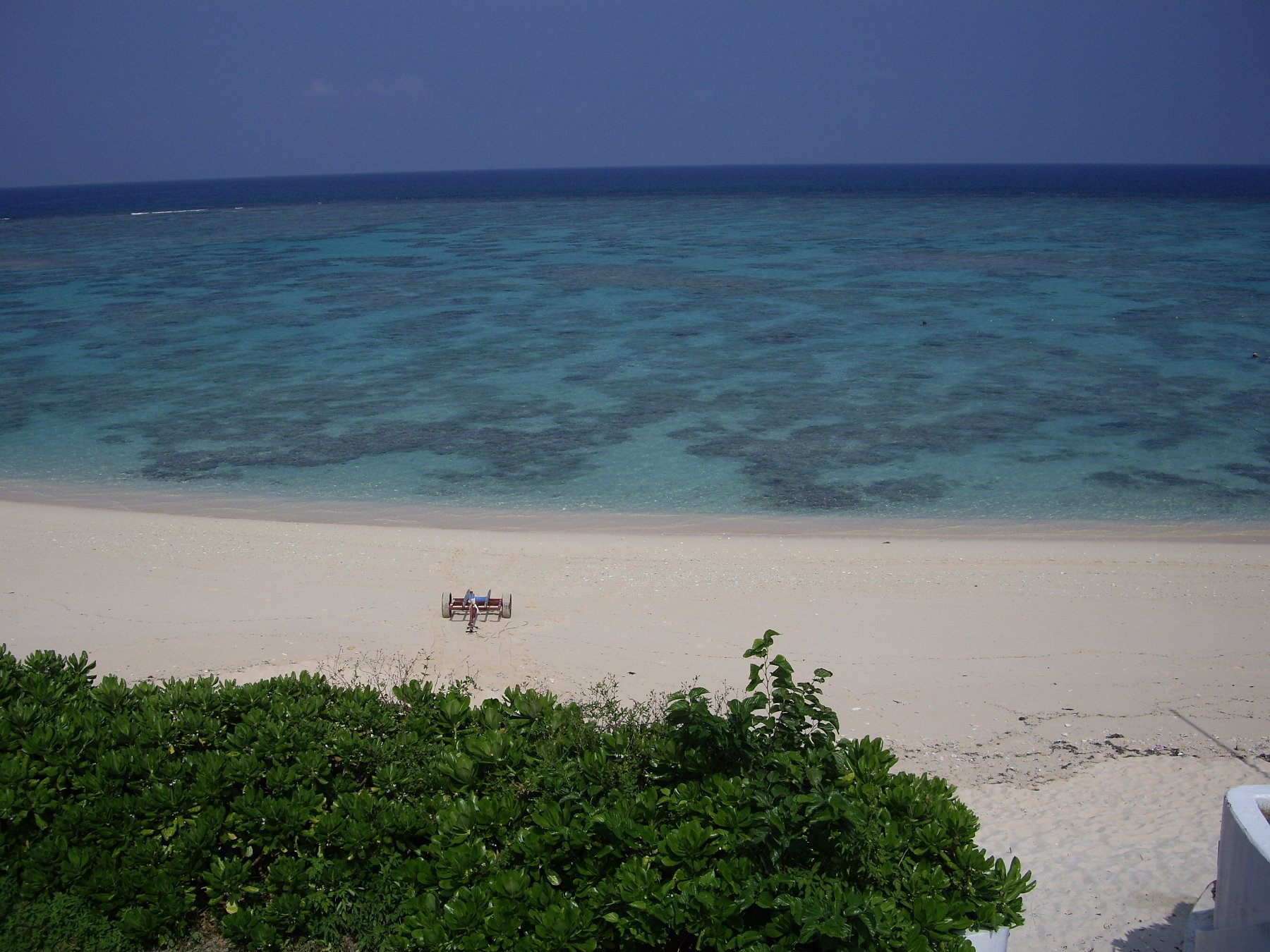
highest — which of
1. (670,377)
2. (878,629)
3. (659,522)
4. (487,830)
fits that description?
(487,830)

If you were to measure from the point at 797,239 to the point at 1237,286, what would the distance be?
2257 centimetres

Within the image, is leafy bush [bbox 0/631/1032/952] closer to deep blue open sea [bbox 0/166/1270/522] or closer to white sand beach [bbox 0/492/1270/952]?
white sand beach [bbox 0/492/1270/952]

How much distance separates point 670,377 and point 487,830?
59.9 feet

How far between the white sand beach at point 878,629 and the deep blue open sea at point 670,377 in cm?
202

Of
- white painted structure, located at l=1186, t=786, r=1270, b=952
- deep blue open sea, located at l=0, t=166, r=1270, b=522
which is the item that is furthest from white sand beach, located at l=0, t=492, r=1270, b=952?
deep blue open sea, located at l=0, t=166, r=1270, b=522

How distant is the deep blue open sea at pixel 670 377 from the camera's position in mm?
15648

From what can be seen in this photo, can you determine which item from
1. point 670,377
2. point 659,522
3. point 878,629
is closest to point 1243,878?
point 878,629

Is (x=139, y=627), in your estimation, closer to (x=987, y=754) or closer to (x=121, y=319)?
(x=987, y=754)

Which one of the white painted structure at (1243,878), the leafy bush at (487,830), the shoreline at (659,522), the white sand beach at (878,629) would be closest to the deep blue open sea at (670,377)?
the shoreline at (659,522)

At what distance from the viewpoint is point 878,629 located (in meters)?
9.83

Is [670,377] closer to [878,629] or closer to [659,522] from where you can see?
[659,522]

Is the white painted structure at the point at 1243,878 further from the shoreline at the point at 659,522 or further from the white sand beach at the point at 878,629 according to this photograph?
the shoreline at the point at 659,522

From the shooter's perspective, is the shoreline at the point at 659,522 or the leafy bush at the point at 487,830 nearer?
the leafy bush at the point at 487,830

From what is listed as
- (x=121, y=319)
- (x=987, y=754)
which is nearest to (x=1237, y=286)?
(x=987, y=754)
